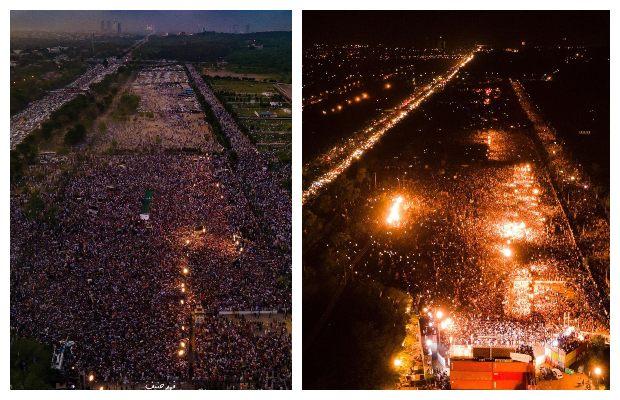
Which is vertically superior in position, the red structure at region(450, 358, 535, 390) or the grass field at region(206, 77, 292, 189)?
the grass field at region(206, 77, 292, 189)

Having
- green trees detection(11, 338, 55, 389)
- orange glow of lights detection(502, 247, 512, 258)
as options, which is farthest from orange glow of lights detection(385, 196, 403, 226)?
green trees detection(11, 338, 55, 389)

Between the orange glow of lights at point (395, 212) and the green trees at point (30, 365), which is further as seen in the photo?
the orange glow of lights at point (395, 212)

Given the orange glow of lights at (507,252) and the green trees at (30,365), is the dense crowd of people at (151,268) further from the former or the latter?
the orange glow of lights at (507,252)

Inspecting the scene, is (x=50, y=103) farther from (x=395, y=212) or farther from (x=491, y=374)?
(x=491, y=374)

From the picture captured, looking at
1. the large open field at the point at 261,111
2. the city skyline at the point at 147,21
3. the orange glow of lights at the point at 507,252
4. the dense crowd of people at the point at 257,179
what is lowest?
the orange glow of lights at the point at 507,252

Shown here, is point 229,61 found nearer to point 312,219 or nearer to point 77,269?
point 312,219

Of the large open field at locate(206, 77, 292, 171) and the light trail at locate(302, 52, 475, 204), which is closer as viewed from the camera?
the large open field at locate(206, 77, 292, 171)

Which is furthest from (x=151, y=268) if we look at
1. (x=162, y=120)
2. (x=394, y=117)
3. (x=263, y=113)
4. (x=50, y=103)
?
(x=394, y=117)

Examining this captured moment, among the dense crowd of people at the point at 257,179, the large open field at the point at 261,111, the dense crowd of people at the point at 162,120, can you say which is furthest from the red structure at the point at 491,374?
the dense crowd of people at the point at 162,120

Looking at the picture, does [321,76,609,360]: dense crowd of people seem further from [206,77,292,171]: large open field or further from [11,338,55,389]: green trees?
[11,338,55,389]: green trees

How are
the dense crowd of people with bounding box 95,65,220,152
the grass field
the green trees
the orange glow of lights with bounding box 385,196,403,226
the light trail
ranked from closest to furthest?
the green trees
the orange glow of lights with bounding box 385,196,403,226
the grass field
the dense crowd of people with bounding box 95,65,220,152
the light trail

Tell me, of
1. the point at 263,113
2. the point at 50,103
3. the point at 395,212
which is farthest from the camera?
the point at 263,113
